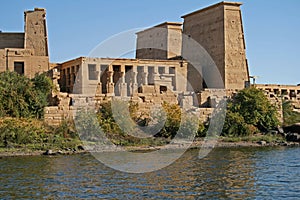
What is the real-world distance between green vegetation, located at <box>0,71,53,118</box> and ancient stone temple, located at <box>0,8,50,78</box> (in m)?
2.92

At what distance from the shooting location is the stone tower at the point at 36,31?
115ft

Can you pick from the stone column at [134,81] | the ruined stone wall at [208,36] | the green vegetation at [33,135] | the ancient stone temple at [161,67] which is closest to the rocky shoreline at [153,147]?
the green vegetation at [33,135]

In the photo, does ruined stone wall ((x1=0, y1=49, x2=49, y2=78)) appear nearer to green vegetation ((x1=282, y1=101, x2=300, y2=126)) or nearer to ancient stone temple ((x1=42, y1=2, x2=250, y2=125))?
ancient stone temple ((x1=42, y1=2, x2=250, y2=125))

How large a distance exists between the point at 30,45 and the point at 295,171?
68.7ft

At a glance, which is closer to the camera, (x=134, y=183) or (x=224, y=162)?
(x=134, y=183)

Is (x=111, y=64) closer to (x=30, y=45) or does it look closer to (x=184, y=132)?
(x=30, y=45)

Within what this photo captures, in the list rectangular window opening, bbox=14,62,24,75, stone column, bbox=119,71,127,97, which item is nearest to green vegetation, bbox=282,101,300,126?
stone column, bbox=119,71,127,97

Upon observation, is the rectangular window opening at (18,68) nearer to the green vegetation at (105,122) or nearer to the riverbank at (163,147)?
the green vegetation at (105,122)

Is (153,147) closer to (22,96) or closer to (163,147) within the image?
(163,147)

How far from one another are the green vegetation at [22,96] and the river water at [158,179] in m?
6.50

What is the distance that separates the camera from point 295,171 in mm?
18891

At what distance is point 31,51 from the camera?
113 feet

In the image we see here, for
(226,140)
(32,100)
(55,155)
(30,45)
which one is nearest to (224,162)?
(55,155)

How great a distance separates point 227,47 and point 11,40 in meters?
14.2
